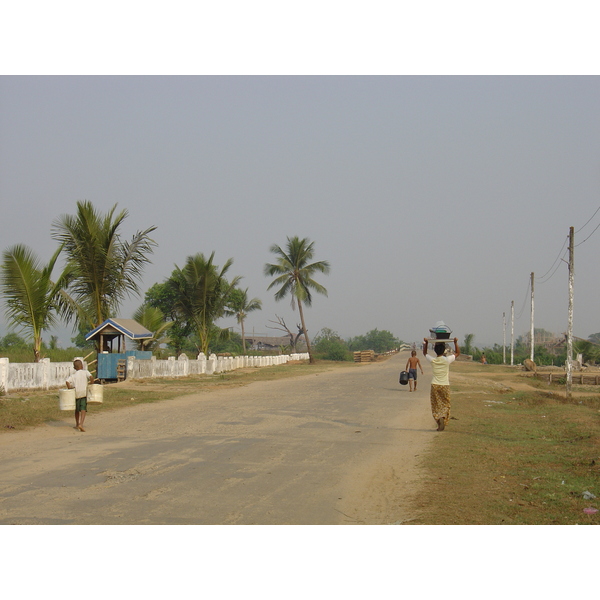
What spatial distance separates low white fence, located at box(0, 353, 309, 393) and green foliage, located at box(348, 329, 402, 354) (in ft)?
318

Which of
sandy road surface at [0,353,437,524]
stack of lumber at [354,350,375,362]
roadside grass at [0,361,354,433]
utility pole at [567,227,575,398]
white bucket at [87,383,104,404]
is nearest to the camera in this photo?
sandy road surface at [0,353,437,524]

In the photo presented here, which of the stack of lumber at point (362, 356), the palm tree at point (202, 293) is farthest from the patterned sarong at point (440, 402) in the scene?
the stack of lumber at point (362, 356)

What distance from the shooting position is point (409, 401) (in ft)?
63.3

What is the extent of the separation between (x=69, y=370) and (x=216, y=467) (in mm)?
14510

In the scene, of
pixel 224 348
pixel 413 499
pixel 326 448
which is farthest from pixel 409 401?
pixel 224 348

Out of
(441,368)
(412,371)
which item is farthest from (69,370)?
(441,368)

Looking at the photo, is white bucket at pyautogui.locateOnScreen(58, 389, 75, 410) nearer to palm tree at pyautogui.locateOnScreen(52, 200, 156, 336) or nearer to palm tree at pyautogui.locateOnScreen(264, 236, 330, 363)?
palm tree at pyautogui.locateOnScreen(52, 200, 156, 336)

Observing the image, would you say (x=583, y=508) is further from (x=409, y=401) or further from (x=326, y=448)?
(x=409, y=401)

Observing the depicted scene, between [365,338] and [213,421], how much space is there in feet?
443

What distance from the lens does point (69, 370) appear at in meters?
21.5

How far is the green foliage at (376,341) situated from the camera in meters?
142

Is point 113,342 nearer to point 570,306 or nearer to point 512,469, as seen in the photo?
point 570,306

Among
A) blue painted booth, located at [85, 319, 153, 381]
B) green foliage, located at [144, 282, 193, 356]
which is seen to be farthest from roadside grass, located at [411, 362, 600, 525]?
green foliage, located at [144, 282, 193, 356]

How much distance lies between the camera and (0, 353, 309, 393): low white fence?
18.3 m
